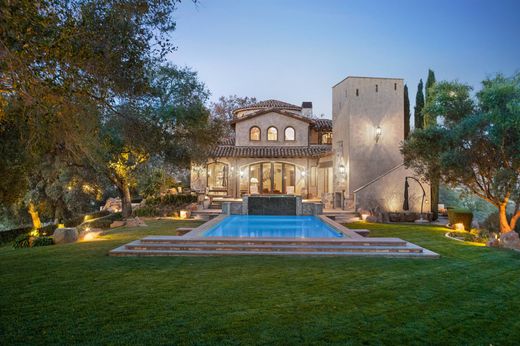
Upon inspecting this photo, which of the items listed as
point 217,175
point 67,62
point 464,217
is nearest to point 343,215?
point 464,217

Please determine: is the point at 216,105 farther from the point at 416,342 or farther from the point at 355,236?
the point at 416,342

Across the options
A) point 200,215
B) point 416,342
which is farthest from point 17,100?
point 200,215

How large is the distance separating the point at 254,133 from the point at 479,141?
17.7 meters

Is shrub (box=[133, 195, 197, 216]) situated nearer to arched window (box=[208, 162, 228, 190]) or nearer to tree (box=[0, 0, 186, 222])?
arched window (box=[208, 162, 228, 190])

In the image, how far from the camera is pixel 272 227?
15.8 metres

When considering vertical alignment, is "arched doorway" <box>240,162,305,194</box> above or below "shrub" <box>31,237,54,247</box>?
above

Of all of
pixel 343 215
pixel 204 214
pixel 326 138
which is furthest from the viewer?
pixel 326 138

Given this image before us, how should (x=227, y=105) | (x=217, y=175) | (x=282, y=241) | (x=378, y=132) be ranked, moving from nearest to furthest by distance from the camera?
(x=282, y=241)
(x=378, y=132)
(x=217, y=175)
(x=227, y=105)

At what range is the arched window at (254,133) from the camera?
27.9 meters

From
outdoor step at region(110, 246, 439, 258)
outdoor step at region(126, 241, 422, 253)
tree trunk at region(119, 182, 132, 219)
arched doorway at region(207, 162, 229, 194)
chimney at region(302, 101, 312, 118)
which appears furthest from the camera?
chimney at region(302, 101, 312, 118)

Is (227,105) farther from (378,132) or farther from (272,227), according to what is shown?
(272,227)

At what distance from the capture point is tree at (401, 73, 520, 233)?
37.6ft

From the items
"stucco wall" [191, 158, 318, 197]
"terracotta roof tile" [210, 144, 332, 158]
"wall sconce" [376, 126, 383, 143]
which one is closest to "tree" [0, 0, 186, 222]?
"wall sconce" [376, 126, 383, 143]

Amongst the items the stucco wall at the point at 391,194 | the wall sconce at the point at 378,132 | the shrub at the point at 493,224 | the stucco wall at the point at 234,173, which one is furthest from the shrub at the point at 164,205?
the shrub at the point at 493,224
